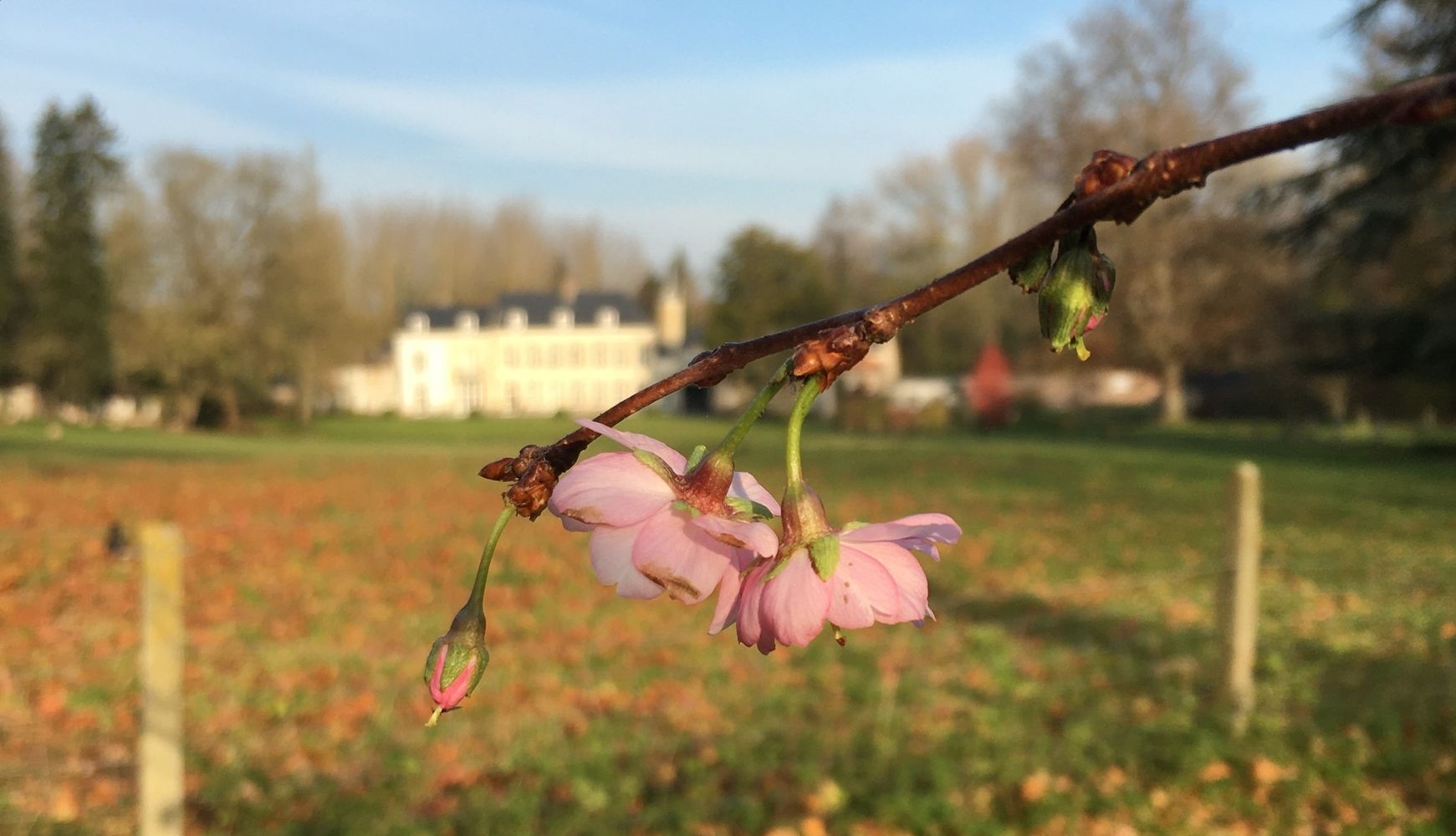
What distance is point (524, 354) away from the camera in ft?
201

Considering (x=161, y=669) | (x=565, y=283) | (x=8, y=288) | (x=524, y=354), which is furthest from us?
(x=565, y=283)

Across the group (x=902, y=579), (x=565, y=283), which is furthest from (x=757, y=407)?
(x=565, y=283)

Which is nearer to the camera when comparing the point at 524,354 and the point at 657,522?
the point at 657,522

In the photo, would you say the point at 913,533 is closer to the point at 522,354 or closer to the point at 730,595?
the point at 730,595

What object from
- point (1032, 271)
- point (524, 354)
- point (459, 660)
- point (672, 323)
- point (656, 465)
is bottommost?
point (459, 660)

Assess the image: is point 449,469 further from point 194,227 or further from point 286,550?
point 194,227

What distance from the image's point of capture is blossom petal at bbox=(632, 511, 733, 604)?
22.7 inches

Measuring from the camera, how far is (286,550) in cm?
1055

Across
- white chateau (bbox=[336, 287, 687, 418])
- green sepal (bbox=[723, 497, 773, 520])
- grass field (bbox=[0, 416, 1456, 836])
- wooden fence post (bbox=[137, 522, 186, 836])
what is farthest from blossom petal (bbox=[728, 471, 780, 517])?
white chateau (bbox=[336, 287, 687, 418])

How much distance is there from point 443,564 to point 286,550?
5.14 feet

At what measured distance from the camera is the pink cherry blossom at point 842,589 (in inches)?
24.0

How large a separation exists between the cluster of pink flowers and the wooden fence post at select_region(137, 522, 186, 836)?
11.2 feet

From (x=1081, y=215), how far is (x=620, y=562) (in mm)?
295

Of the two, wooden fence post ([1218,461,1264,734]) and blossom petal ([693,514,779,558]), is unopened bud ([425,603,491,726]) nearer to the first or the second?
blossom petal ([693,514,779,558])
